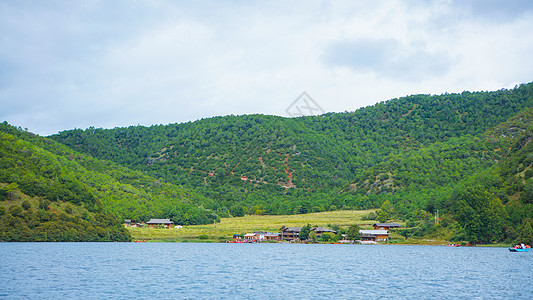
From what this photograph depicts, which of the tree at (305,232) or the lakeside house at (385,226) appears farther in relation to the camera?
the lakeside house at (385,226)

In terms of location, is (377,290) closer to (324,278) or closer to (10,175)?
(324,278)

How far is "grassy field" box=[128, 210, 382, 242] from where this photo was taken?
446 feet

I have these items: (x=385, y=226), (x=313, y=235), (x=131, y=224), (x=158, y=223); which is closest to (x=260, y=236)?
(x=313, y=235)

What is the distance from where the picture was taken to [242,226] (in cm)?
15875

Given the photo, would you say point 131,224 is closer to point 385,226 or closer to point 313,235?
point 313,235

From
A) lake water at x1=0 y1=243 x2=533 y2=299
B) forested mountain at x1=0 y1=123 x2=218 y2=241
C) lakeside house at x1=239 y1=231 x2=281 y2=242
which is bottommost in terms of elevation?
lake water at x1=0 y1=243 x2=533 y2=299

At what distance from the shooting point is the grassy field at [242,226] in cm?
13600

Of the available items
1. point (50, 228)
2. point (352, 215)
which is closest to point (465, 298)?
point (50, 228)

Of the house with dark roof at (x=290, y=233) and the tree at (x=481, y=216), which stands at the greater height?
the tree at (x=481, y=216)

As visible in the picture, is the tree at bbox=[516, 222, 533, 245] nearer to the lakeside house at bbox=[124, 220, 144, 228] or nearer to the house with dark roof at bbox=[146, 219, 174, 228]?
the house with dark roof at bbox=[146, 219, 174, 228]

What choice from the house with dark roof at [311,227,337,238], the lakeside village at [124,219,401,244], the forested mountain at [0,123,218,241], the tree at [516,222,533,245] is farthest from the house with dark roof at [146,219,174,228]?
the tree at [516,222,533,245]

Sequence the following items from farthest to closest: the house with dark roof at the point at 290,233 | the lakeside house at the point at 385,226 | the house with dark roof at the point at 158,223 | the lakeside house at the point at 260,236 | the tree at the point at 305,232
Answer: the house with dark roof at the point at 158,223 → the lakeside house at the point at 260,236 → the house with dark roof at the point at 290,233 → the lakeside house at the point at 385,226 → the tree at the point at 305,232

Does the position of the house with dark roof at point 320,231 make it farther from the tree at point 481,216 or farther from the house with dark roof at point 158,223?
the house with dark roof at point 158,223

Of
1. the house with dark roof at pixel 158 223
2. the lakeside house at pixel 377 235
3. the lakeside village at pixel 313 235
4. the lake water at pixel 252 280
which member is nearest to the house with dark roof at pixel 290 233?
the lakeside village at pixel 313 235
